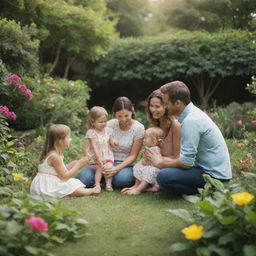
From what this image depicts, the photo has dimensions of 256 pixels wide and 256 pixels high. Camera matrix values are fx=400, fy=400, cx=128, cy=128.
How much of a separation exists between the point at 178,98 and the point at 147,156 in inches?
31.8

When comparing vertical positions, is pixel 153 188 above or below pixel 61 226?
below

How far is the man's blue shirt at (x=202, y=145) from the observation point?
4074 mm

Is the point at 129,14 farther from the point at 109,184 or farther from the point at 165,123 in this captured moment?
the point at 109,184

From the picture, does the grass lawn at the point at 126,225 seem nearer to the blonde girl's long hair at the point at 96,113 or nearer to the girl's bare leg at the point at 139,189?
the girl's bare leg at the point at 139,189

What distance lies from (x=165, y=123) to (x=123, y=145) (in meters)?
0.64

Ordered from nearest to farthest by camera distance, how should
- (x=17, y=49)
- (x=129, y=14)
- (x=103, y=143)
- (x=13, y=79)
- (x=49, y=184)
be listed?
1. (x=49, y=184)
2. (x=103, y=143)
3. (x=13, y=79)
4. (x=17, y=49)
5. (x=129, y=14)

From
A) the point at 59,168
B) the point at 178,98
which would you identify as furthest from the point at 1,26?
the point at 178,98

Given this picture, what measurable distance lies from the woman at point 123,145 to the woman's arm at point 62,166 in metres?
0.63

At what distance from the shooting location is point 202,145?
13.9 ft

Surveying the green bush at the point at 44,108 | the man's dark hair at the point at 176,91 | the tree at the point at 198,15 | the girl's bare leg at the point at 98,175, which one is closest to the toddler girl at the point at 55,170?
the girl's bare leg at the point at 98,175

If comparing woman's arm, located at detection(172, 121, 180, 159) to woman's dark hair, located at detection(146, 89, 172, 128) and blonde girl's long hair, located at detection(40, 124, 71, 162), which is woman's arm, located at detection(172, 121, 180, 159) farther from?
blonde girl's long hair, located at detection(40, 124, 71, 162)

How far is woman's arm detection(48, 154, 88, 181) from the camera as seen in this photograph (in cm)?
438

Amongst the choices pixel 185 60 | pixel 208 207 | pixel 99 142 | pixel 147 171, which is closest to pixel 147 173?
pixel 147 171

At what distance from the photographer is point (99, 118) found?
16.5 ft
